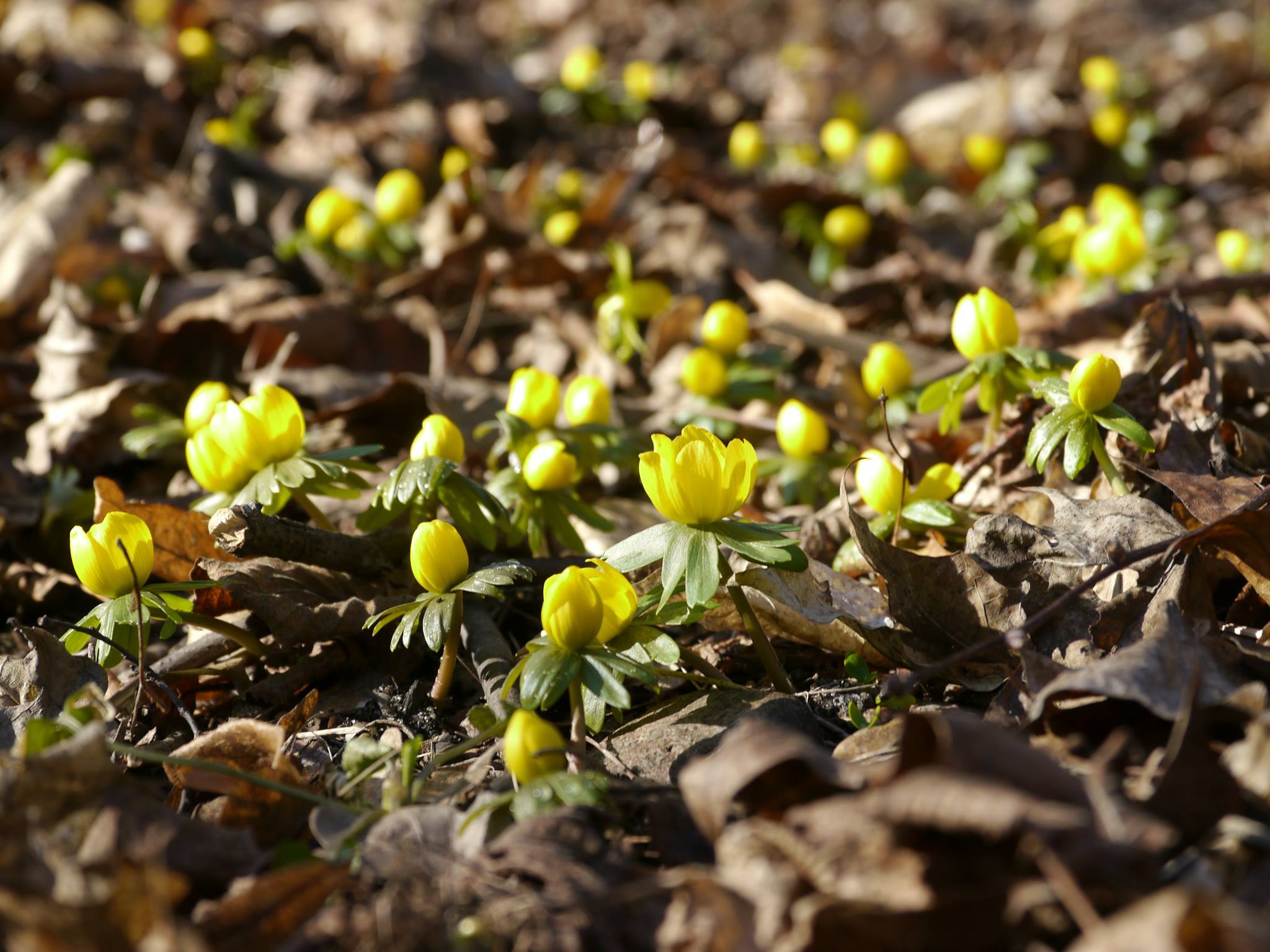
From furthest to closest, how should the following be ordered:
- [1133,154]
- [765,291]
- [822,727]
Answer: [1133,154], [765,291], [822,727]

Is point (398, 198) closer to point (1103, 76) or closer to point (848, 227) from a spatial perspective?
point (848, 227)

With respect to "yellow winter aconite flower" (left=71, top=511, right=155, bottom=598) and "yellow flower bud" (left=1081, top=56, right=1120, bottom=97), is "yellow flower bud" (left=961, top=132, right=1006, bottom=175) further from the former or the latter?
"yellow winter aconite flower" (left=71, top=511, right=155, bottom=598)

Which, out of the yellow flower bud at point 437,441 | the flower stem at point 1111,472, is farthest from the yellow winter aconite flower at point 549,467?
the flower stem at point 1111,472

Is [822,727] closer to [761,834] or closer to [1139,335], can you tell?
[761,834]

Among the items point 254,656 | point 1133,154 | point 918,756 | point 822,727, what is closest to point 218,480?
point 254,656

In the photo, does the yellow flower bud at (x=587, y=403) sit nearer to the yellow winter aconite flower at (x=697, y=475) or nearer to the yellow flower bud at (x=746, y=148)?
the yellow winter aconite flower at (x=697, y=475)

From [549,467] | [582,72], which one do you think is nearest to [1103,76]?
[582,72]

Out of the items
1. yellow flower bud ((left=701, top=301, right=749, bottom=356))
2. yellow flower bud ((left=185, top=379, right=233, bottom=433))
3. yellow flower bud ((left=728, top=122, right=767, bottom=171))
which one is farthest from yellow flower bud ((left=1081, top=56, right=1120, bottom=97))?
yellow flower bud ((left=185, top=379, right=233, bottom=433))
